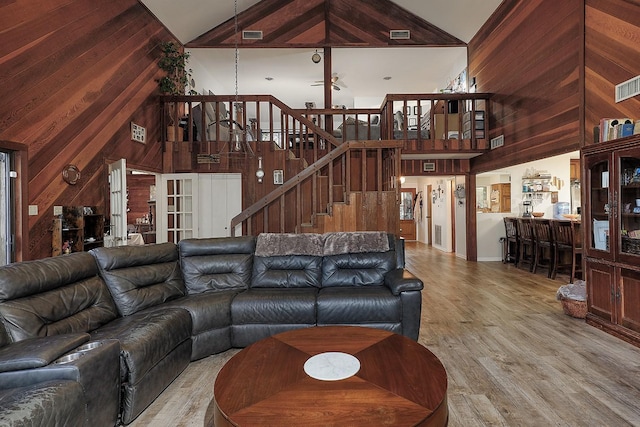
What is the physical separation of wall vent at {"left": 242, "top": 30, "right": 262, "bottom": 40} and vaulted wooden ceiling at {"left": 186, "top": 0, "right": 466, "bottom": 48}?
0.22 feet

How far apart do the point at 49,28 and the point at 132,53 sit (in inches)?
63.2

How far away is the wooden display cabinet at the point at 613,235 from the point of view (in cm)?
313

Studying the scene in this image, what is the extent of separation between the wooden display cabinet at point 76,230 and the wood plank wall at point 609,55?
6271mm

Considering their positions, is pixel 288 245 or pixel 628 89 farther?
pixel 288 245

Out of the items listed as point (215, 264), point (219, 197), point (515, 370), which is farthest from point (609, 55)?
point (219, 197)

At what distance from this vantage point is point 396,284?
301 cm

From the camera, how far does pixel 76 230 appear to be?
13.6 ft

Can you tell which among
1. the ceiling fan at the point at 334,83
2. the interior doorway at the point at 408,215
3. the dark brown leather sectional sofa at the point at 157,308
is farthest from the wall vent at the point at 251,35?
the interior doorway at the point at 408,215

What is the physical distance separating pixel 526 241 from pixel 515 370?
479 centimetres

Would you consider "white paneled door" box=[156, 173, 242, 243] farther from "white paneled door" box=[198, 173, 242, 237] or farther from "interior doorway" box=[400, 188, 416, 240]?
"interior doorway" box=[400, 188, 416, 240]

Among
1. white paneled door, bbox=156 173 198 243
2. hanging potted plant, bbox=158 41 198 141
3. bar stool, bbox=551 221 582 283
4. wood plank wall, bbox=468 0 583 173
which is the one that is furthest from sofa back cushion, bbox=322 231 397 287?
hanging potted plant, bbox=158 41 198 141

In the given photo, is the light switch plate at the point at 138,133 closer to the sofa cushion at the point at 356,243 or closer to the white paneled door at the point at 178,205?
the white paneled door at the point at 178,205

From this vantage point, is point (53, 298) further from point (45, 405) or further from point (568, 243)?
point (568, 243)

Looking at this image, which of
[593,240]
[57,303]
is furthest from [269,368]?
[593,240]
